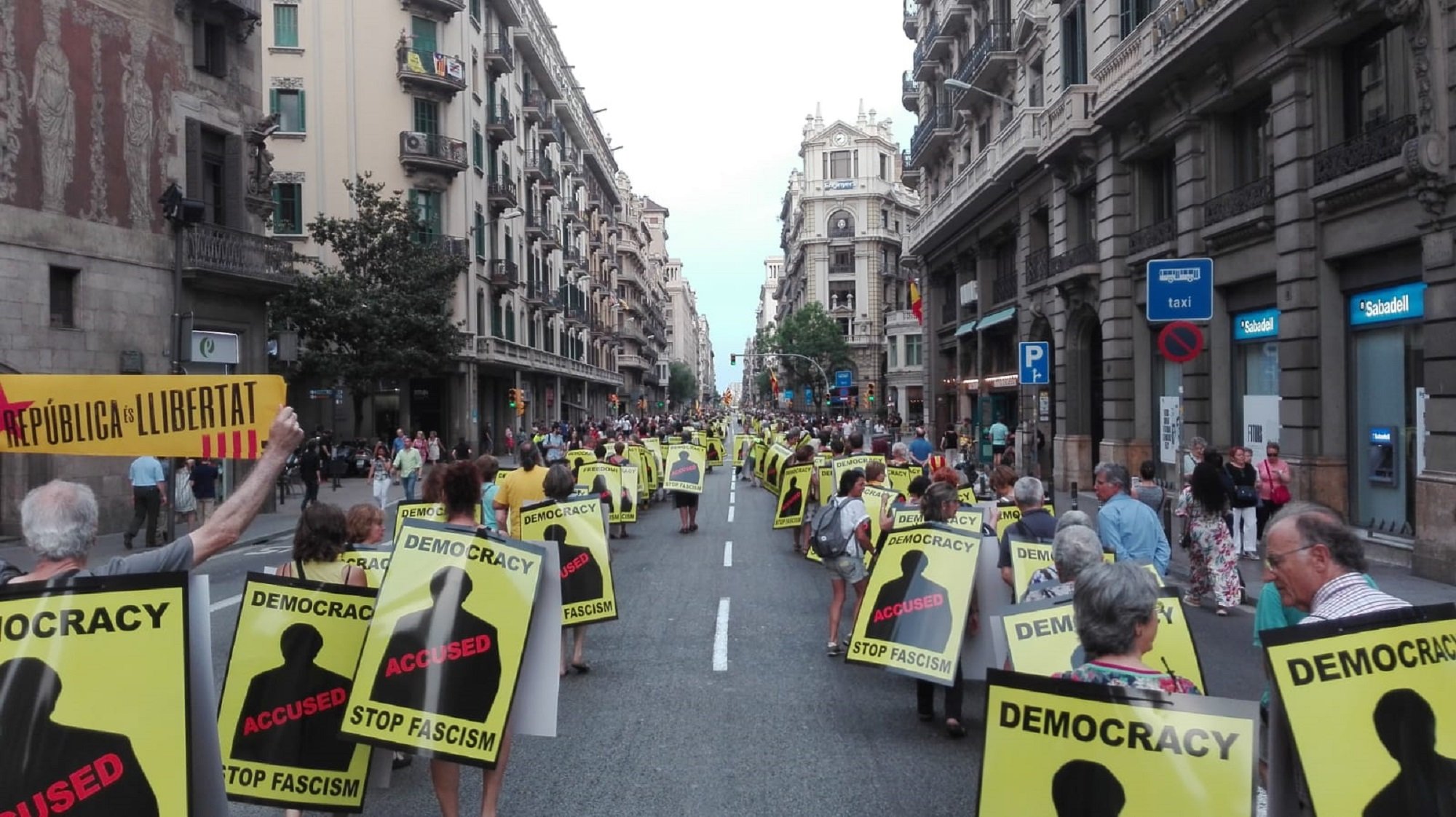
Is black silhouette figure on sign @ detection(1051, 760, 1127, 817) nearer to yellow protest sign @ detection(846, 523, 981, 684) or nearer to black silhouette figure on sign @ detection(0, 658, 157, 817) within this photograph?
black silhouette figure on sign @ detection(0, 658, 157, 817)

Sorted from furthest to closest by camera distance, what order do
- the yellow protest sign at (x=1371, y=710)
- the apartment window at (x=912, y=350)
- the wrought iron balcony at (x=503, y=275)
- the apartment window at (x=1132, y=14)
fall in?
the apartment window at (x=912, y=350), the wrought iron balcony at (x=503, y=275), the apartment window at (x=1132, y=14), the yellow protest sign at (x=1371, y=710)

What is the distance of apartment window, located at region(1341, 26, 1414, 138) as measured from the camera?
15.6m

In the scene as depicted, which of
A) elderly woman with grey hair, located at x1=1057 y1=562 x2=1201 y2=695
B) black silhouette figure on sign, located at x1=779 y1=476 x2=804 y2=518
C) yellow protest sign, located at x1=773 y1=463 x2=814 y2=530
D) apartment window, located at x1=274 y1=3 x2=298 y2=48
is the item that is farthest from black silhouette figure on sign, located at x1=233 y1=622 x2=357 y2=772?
apartment window, located at x1=274 y1=3 x2=298 y2=48

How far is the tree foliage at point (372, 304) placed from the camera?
1378 inches

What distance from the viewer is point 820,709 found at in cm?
826

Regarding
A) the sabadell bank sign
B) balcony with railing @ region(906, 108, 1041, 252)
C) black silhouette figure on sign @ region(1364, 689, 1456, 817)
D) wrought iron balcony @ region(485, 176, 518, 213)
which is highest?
wrought iron balcony @ region(485, 176, 518, 213)

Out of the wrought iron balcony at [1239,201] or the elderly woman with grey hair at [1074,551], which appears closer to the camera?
the elderly woman with grey hair at [1074,551]

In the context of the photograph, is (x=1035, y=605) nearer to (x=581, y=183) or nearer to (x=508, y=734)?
(x=508, y=734)

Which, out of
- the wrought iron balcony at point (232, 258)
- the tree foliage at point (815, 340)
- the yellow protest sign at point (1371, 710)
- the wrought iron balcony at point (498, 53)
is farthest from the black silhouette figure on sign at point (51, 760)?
the tree foliage at point (815, 340)

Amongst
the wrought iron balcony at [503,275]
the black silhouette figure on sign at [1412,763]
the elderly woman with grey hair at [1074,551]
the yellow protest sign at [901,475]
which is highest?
the wrought iron balcony at [503,275]

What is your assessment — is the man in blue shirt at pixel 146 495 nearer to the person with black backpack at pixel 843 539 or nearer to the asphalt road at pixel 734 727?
the asphalt road at pixel 734 727

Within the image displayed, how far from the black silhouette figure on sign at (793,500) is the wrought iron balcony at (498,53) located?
123ft

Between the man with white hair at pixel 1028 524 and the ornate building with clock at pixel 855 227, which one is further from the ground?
the ornate building with clock at pixel 855 227

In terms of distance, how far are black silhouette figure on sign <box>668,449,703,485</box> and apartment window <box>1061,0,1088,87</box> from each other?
14.7 meters
